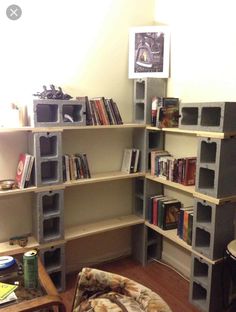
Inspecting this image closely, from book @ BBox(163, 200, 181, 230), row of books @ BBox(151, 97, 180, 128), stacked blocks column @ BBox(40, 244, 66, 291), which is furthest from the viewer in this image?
book @ BBox(163, 200, 181, 230)

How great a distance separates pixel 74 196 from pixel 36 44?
1.29 m

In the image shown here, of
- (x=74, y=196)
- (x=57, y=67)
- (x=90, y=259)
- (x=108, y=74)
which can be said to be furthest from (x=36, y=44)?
(x=90, y=259)

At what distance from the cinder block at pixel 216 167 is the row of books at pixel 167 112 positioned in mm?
466

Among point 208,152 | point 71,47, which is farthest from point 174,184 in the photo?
point 71,47

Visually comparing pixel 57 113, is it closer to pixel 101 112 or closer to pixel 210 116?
pixel 101 112

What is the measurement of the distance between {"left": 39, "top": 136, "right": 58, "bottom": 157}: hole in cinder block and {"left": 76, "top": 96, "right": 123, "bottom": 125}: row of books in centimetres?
31

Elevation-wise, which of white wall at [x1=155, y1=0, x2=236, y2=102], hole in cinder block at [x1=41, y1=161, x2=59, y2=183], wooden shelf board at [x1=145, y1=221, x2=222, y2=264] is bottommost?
wooden shelf board at [x1=145, y1=221, x2=222, y2=264]

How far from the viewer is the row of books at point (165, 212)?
2582 mm

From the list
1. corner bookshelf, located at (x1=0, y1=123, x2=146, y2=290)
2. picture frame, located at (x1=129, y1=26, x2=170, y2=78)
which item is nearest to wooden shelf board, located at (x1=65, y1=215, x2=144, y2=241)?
corner bookshelf, located at (x1=0, y1=123, x2=146, y2=290)

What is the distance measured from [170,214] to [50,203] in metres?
1.03

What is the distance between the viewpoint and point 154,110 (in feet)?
8.45

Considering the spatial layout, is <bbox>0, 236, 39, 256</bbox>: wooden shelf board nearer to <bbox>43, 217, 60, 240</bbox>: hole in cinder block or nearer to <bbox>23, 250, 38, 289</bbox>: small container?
<bbox>43, 217, 60, 240</bbox>: hole in cinder block

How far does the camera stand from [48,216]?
7.49 ft

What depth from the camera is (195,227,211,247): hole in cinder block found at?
2.19 metres
